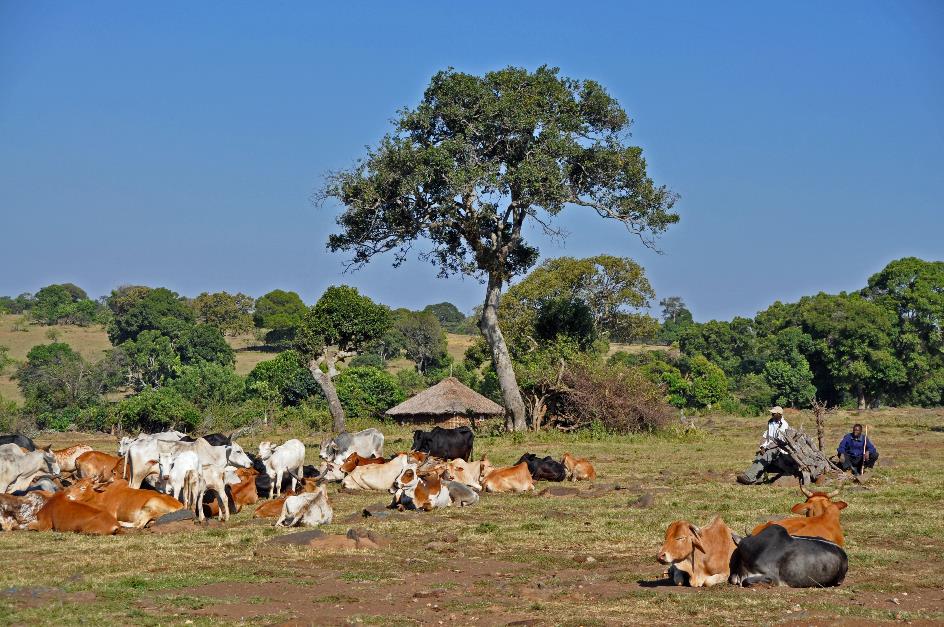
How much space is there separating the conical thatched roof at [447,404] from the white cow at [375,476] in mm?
20126

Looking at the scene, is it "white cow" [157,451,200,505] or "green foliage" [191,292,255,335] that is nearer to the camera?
"white cow" [157,451,200,505]

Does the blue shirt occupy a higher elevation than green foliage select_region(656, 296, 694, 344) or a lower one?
lower

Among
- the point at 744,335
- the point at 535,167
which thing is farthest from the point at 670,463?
the point at 744,335

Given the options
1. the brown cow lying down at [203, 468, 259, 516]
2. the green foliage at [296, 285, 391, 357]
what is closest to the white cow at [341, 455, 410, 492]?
the brown cow lying down at [203, 468, 259, 516]

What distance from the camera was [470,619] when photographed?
28.8 ft

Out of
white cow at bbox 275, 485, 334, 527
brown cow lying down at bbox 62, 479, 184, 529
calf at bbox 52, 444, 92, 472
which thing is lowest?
white cow at bbox 275, 485, 334, 527

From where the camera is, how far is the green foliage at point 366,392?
161ft

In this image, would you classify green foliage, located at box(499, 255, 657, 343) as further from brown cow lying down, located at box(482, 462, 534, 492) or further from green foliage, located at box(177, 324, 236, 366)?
brown cow lying down, located at box(482, 462, 534, 492)

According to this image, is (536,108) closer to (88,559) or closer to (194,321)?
(88,559)

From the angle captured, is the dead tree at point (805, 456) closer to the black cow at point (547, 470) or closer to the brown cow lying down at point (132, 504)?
the black cow at point (547, 470)

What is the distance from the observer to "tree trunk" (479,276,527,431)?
109 feet

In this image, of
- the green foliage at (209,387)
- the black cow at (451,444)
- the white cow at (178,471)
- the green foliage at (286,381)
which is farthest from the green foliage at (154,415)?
the white cow at (178,471)

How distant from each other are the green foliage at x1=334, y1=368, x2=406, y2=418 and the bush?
55.5ft

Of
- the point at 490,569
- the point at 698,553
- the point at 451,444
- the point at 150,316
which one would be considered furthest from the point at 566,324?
the point at 150,316
